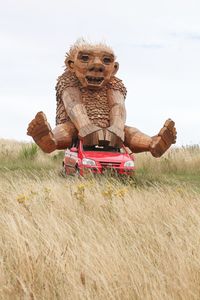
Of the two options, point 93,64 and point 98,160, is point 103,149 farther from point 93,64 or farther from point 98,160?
point 93,64

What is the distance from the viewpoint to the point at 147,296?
278 cm

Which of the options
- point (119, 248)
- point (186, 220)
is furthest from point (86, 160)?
point (119, 248)

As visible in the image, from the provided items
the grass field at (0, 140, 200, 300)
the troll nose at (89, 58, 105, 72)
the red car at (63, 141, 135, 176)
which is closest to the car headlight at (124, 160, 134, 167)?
the red car at (63, 141, 135, 176)

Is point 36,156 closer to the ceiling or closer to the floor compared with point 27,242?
closer to the floor

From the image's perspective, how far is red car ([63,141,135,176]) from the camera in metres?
9.07

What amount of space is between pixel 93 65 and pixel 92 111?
2.77ft

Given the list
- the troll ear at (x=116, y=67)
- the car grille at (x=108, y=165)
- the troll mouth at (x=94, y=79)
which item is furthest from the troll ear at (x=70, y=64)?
the car grille at (x=108, y=165)

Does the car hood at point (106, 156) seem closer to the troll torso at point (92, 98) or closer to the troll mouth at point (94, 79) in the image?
the troll torso at point (92, 98)

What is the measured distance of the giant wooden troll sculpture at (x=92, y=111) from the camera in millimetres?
9158

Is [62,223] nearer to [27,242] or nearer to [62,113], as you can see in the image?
[27,242]

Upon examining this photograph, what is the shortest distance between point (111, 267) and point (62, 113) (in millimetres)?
7063

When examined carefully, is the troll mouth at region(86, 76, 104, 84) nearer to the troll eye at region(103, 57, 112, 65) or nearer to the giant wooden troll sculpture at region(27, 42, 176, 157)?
the giant wooden troll sculpture at region(27, 42, 176, 157)

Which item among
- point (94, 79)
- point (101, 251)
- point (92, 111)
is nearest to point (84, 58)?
point (94, 79)

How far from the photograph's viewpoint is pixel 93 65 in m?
9.51
